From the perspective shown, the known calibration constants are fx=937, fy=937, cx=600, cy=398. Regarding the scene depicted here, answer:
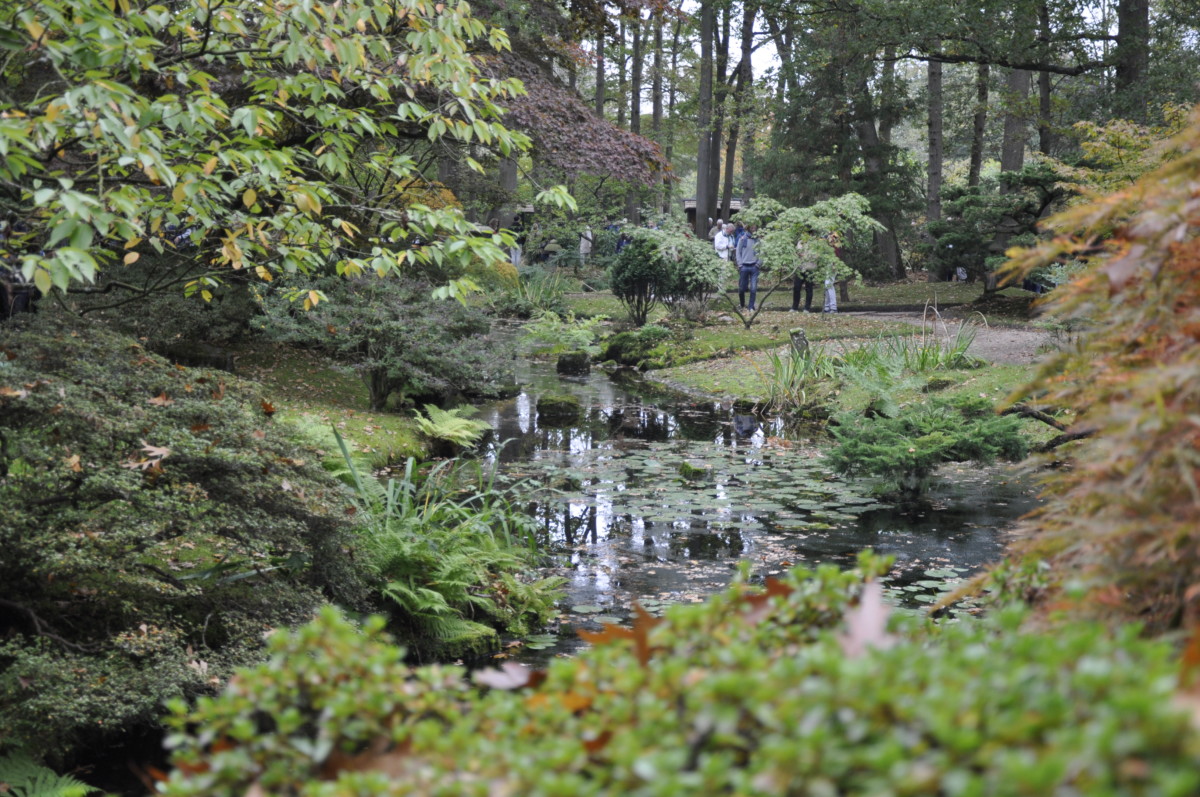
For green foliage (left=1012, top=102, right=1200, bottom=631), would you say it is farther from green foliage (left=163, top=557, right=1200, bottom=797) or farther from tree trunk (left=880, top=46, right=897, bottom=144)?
tree trunk (left=880, top=46, right=897, bottom=144)

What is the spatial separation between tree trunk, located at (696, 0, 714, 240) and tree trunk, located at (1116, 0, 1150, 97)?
35.3ft

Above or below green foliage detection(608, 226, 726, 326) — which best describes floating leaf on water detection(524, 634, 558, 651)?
below

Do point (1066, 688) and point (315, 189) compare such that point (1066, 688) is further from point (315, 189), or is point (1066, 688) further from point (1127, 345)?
point (315, 189)

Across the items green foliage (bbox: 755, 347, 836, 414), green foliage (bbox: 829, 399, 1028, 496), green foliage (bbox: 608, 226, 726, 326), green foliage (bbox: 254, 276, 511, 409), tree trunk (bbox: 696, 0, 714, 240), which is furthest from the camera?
tree trunk (bbox: 696, 0, 714, 240)

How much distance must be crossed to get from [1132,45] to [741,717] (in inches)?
Result: 680

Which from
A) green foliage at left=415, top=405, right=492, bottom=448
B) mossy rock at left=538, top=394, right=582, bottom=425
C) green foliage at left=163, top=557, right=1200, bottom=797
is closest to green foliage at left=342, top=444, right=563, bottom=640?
green foliage at left=415, top=405, right=492, bottom=448

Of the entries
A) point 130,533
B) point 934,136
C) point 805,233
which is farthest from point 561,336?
point 934,136

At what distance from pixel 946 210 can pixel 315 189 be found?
16.2 m

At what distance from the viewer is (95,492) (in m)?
3.23

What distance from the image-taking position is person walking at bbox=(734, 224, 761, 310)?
60.1 ft

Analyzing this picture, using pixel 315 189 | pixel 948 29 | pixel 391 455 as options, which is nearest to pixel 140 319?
pixel 391 455

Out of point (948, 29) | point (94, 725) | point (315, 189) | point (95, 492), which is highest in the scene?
point (948, 29)

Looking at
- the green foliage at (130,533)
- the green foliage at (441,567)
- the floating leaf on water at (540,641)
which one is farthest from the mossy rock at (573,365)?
the green foliage at (130,533)

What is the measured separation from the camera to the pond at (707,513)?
558 centimetres
